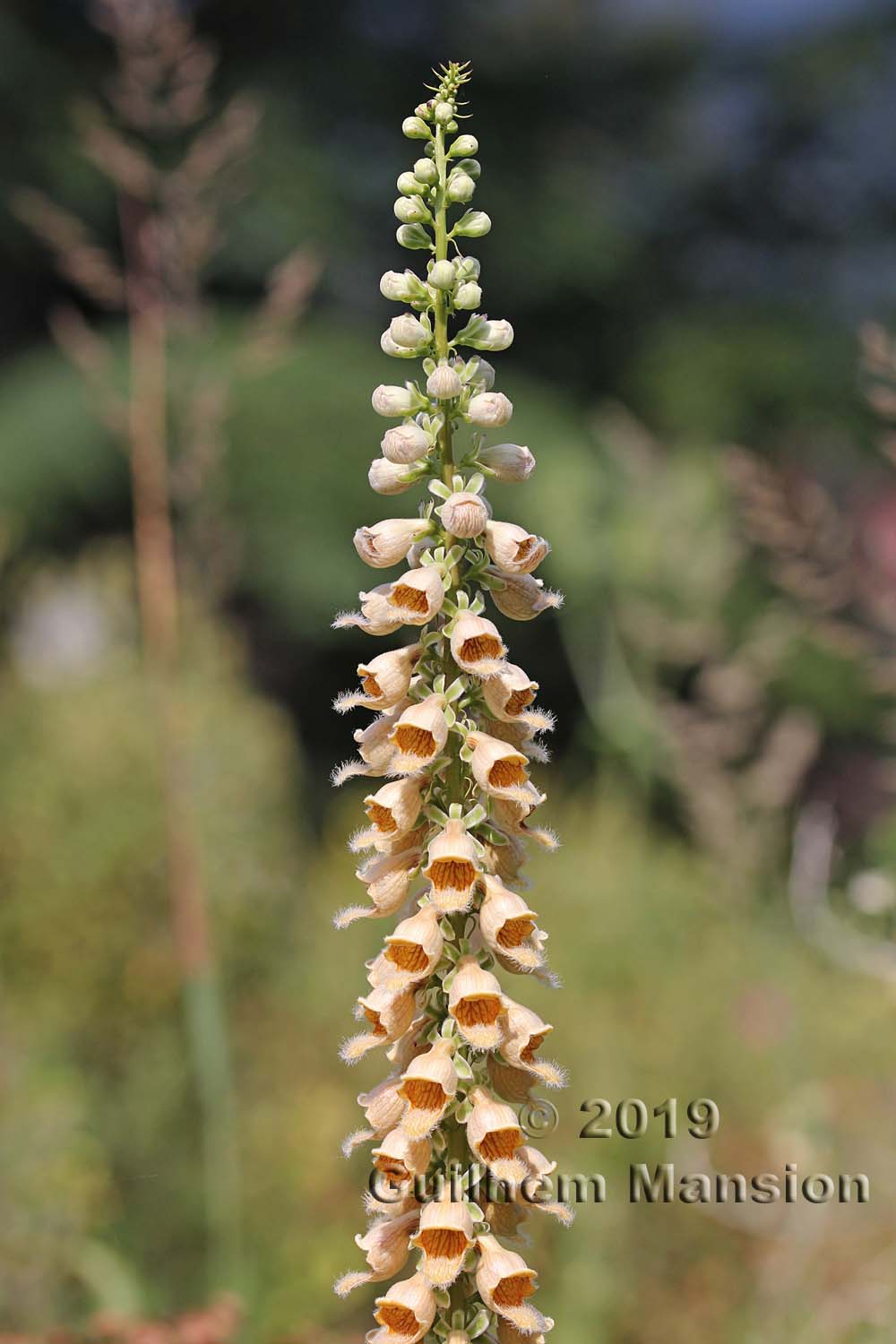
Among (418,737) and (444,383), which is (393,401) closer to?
(444,383)

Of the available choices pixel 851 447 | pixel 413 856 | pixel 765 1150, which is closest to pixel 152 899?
pixel 765 1150

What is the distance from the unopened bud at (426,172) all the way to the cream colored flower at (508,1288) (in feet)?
2.81

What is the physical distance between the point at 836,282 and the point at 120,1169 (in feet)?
30.6

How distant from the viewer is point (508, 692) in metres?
1.10

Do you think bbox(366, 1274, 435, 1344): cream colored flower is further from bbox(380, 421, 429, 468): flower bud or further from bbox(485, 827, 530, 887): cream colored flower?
bbox(380, 421, 429, 468): flower bud

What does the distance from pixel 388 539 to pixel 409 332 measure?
17 cm

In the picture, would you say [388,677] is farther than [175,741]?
No

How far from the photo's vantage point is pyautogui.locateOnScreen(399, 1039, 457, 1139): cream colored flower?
1.04 metres

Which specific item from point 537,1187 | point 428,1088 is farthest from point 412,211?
point 537,1187

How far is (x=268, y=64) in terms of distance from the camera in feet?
31.7

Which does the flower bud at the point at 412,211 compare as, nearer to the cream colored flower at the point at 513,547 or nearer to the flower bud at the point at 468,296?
the flower bud at the point at 468,296

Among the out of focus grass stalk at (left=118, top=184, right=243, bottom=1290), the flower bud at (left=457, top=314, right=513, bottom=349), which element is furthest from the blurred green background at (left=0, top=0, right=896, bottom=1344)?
the flower bud at (left=457, top=314, right=513, bottom=349)

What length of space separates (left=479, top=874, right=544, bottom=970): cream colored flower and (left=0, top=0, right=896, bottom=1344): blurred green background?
3.63 ft

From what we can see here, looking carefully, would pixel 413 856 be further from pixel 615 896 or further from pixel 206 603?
pixel 615 896
